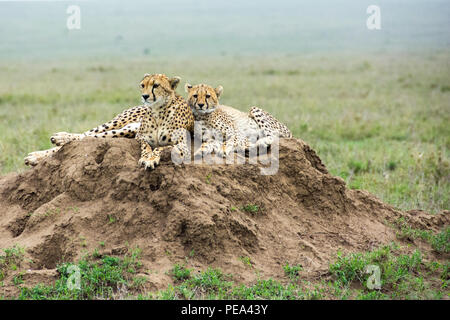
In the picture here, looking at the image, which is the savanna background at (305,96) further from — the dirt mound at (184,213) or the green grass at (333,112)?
the dirt mound at (184,213)

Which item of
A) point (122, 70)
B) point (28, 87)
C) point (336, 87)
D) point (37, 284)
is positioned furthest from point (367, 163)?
point (122, 70)

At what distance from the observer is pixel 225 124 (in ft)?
19.2

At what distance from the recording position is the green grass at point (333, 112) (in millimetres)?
8352

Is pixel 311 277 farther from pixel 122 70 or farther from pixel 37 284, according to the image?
pixel 122 70

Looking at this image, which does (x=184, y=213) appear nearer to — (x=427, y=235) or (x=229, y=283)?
(x=229, y=283)

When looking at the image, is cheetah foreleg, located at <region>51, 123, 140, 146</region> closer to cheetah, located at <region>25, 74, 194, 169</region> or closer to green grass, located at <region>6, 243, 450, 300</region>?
cheetah, located at <region>25, 74, 194, 169</region>

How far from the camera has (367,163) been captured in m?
8.76

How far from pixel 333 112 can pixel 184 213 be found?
9.27 m

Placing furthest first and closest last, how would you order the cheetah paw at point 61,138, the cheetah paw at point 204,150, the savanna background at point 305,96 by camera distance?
the savanna background at point 305,96 → the cheetah paw at point 61,138 → the cheetah paw at point 204,150

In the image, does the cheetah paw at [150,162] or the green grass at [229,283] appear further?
the cheetah paw at [150,162]

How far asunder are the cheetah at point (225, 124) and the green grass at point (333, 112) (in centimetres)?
203

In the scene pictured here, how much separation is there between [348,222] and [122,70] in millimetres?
21341

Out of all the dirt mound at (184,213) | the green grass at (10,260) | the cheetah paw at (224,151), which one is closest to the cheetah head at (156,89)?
the dirt mound at (184,213)

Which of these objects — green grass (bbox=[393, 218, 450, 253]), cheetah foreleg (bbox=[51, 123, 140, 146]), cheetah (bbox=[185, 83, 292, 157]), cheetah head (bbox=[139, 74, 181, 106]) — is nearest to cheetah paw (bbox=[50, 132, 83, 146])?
cheetah foreleg (bbox=[51, 123, 140, 146])
